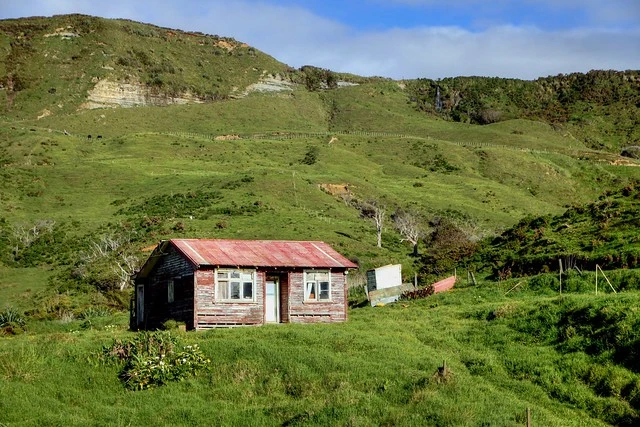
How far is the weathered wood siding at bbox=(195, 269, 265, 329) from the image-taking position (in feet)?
126

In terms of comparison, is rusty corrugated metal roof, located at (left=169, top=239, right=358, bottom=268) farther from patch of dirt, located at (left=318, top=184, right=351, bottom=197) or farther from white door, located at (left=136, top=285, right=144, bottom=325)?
patch of dirt, located at (left=318, top=184, right=351, bottom=197)

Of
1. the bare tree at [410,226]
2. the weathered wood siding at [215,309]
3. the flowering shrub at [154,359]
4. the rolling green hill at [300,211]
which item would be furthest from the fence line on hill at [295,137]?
the flowering shrub at [154,359]

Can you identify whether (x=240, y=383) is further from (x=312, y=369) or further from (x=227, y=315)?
(x=227, y=315)

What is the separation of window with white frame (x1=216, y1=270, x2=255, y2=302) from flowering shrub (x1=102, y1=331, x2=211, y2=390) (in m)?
7.63

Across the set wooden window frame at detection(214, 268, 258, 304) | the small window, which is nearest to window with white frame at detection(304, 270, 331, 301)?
wooden window frame at detection(214, 268, 258, 304)

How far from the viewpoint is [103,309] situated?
54.8 metres

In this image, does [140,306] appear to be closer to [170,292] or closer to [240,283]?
[170,292]

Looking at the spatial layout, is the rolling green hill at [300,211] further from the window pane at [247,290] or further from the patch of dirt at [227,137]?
the window pane at [247,290]

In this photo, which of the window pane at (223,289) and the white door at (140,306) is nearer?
the window pane at (223,289)

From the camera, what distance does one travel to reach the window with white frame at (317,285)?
41.5 meters

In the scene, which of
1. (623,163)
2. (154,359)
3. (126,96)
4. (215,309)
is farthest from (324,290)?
(126,96)

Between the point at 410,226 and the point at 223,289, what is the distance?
45772 millimetres

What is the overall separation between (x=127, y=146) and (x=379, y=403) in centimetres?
9563

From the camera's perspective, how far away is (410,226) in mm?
83500
